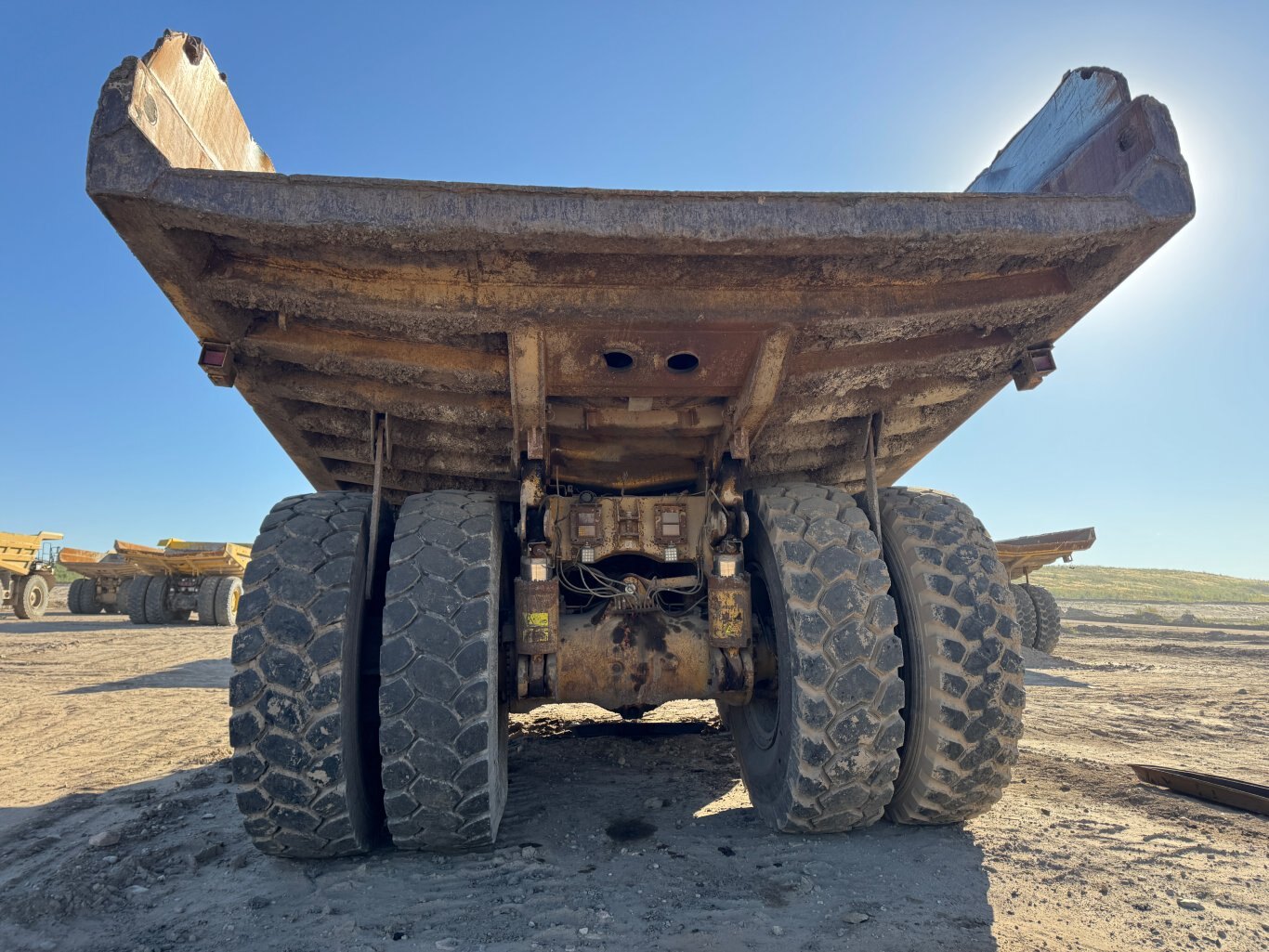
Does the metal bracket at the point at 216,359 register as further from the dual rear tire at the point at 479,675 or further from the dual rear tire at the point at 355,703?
the dual rear tire at the point at 355,703

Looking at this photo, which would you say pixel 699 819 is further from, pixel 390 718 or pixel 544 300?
pixel 544 300

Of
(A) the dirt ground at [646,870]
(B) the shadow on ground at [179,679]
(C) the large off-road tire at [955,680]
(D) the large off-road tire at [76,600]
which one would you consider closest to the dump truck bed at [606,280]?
(C) the large off-road tire at [955,680]

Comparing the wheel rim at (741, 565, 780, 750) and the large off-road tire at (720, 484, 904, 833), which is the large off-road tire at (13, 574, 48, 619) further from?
the large off-road tire at (720, 484, 904, 833)

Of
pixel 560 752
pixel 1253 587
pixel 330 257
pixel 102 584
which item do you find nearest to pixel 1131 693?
pixel 560 752

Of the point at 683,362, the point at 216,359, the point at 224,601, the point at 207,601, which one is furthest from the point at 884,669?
the point at 207,601

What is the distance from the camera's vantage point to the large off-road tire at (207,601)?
16.8m

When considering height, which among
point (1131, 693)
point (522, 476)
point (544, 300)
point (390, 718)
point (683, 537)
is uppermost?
point (544, 300)

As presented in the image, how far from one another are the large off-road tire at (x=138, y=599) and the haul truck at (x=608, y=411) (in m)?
17.7

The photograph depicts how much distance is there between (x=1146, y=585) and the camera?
41.2 m

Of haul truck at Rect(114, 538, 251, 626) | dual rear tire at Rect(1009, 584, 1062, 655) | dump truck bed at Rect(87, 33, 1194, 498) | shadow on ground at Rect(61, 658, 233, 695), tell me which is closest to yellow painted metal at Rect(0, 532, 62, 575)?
haul truck at Rect(114, 538, 251, 626)

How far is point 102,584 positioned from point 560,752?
2334cm

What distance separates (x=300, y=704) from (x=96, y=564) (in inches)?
896

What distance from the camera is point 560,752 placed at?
437 centimetres

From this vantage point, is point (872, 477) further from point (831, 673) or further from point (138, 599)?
point (138, 599)
